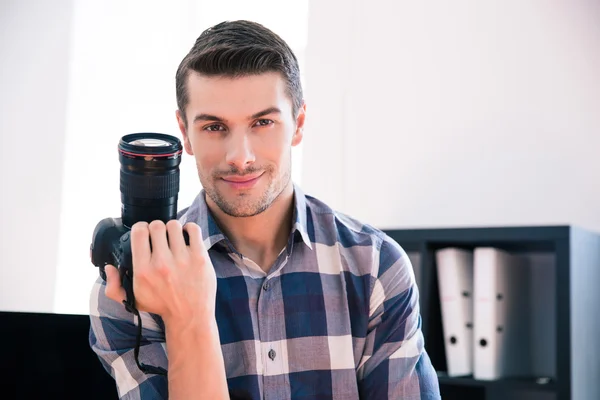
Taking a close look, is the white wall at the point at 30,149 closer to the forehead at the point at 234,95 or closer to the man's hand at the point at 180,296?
the forehead at the point at 234,95

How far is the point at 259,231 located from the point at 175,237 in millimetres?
386

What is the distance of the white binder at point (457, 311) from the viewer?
6.26 feet

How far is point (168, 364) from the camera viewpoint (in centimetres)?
119

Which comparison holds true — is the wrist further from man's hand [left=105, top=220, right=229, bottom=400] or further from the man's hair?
the man's hair

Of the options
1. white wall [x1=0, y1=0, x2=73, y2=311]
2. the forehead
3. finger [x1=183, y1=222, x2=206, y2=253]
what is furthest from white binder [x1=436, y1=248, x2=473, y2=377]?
white wall [x1=0, y1=0, x2=73, y2=311]

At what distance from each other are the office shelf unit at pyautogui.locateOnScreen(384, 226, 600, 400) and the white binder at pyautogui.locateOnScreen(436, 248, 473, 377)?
0.03 metres

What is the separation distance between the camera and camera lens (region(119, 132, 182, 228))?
3.48 ft

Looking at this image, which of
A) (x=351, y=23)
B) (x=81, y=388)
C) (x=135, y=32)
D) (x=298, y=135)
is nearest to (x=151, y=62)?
(x=135, y=32)

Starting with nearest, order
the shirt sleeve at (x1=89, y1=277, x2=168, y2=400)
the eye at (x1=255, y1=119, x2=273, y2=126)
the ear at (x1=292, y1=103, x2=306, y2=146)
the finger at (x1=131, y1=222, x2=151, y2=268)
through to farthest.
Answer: the finger at (x1=131, y1=222, x2=151, y2=268) < the shirt sleeve at (x1=89, y1=277, x2=168, y2=400) < the eye at (x1=255, y1=119, x2=273, y2=126) < the ear at (x1=292, y1=103, x2=306, y2=146)

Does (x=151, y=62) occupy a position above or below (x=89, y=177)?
above

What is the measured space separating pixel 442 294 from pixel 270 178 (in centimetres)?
76

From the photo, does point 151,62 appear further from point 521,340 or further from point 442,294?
point 521,340

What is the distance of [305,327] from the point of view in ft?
4.42

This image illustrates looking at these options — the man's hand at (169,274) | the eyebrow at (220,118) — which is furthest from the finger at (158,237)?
the eyebrow at (220,118)
